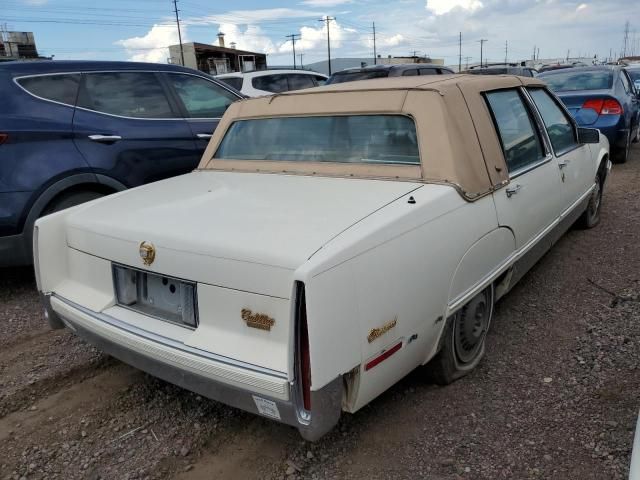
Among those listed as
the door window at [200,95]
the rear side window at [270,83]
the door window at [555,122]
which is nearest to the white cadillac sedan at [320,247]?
the door window at [555,122]

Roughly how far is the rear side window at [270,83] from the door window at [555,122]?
707 centimetres

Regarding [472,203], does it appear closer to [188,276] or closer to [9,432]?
[188,276]

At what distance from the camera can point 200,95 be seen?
5.50 metres

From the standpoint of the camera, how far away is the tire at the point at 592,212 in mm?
5352

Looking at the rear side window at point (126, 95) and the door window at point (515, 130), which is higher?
the rear side window at point (126, 95)

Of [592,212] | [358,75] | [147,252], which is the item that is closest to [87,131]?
[147,252]

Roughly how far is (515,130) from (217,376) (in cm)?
249

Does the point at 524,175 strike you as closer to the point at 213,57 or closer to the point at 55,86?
the point at 55,86

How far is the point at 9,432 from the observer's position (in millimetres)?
2650

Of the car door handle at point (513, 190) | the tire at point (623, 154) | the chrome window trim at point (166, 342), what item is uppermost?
the car door handle at point (513, 190)

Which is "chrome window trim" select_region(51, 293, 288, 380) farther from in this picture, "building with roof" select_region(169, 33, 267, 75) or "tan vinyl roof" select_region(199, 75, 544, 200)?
"building with roof" select_region(169, 33, 267, 75)

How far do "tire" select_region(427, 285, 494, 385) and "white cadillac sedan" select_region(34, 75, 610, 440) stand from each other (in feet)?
0.04

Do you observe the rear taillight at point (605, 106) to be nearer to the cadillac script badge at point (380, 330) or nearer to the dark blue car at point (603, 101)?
the dark blue car at point (603, 101)

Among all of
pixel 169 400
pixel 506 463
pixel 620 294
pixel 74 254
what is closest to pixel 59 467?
pixel 169 400
